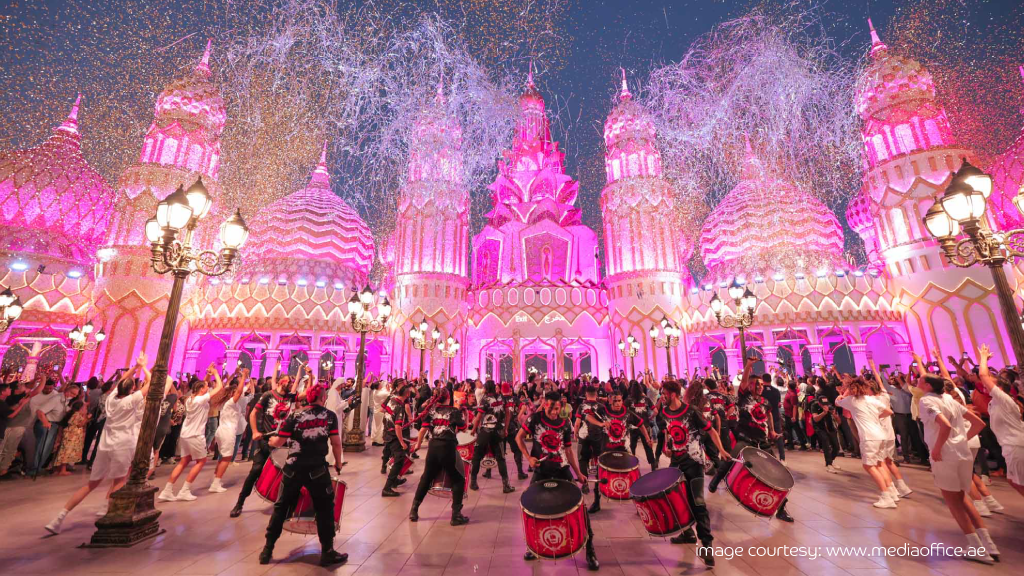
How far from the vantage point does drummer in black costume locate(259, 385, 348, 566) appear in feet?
13.8

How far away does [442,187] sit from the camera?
33250 mm

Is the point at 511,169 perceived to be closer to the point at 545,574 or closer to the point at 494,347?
the point at 494,347

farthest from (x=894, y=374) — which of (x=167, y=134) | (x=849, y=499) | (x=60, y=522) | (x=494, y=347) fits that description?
(x=167, y=134)

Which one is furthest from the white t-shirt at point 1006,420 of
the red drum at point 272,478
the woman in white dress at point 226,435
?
the woman in white dress at point 226,435

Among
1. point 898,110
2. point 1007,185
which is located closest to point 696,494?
point 898,110

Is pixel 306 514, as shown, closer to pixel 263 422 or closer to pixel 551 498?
pixel 263 422

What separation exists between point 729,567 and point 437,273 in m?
28.6

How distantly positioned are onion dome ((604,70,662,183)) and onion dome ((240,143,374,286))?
79.6 feet

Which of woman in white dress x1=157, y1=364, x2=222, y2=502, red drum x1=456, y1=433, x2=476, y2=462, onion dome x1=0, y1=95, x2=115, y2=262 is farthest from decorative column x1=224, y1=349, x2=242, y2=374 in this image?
red drum x1=456, y1=433, x2=476, y2=462

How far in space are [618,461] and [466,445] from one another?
2708 millimetres

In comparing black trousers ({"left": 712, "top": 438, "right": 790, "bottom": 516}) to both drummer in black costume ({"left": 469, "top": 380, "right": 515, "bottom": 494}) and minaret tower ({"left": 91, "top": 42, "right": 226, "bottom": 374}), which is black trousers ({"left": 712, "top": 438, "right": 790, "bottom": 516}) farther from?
minaret tower ({"left": 91, "top": 42, "right": 226, "bottom": 374})

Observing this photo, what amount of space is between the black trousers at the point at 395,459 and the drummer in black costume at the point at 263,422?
1.84 meters

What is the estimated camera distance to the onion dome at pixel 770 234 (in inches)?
1331

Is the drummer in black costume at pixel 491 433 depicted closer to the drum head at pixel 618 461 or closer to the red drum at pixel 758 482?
the drum head at pixel 618 461
